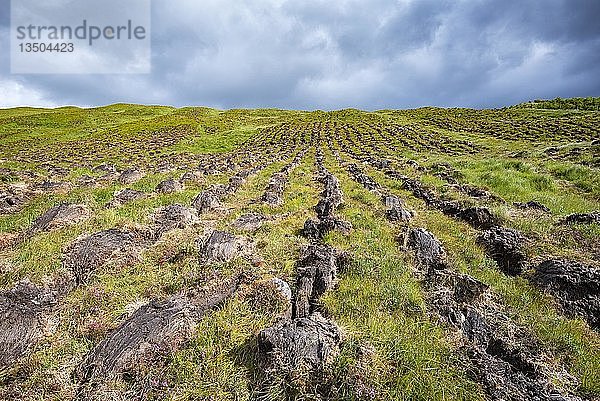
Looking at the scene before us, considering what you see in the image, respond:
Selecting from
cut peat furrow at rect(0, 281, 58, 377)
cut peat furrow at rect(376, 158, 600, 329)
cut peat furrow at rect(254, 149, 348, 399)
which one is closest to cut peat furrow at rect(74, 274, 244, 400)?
cut peat furrow at rect(0, 281, 58, 377)

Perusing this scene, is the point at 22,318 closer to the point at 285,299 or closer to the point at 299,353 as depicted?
the point at 285,299

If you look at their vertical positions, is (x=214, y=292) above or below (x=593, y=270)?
below

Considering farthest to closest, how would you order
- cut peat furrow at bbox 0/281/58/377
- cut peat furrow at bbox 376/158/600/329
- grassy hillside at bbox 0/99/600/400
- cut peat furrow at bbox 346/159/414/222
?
cut peat furrow at bbox 346/159/414/222
cut peat furrow at bbox 376/158/600/329
cut peat furrow at bbox 0/281/58/377
grassy hillside at bbox 0/99/600/400

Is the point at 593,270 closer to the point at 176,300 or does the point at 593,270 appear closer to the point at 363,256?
the point at 363,256

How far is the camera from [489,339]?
5.46m

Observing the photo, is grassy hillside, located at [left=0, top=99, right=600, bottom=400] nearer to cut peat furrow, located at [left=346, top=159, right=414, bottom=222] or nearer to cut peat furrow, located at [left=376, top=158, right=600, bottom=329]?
cut peat furrow, located at [left=376, top=158, right=600, bottom=329]

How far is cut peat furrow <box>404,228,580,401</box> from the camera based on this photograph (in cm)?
438

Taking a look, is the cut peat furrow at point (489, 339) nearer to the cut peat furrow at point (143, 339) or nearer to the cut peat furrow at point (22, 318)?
the cut peat furrow at point (143, 339)

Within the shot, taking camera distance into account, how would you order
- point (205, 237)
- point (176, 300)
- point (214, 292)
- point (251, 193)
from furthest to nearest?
1. point (251, 193)
2. point (205, 237)
3. point (214, 292)
4. point (176, 300)

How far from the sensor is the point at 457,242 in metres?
9.35

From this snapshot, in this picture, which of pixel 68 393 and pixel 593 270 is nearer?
→ pixel 68 393

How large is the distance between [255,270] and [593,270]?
7145 mm

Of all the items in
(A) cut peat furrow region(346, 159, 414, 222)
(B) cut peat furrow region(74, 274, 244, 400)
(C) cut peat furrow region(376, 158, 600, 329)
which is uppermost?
(A) cut peat furrow region(346, 159, 414, 222)

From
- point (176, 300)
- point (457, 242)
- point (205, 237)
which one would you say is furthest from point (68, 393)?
point (457, 242)
